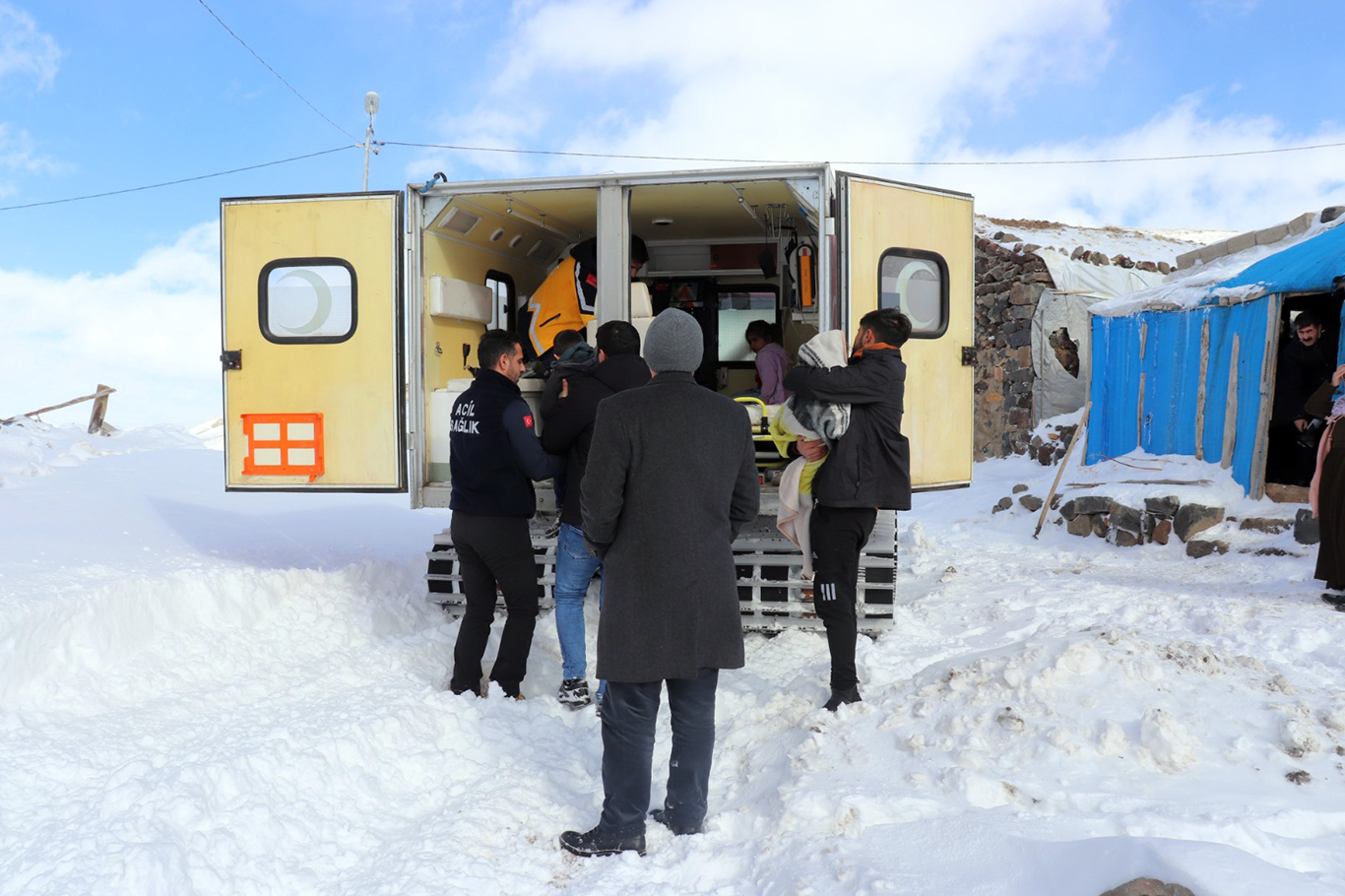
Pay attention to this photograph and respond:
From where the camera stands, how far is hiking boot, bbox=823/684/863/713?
4379 mm

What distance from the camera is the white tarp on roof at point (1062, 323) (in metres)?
16.7

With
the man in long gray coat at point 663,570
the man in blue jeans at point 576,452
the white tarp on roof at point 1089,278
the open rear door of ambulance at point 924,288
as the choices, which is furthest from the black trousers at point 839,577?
the white tarp on roof at point 1089,278

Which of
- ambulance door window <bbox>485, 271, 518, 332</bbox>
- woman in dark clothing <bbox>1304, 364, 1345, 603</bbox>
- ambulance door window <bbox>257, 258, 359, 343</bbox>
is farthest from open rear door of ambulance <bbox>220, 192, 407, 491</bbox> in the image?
woman in dark clothing <bbox>1304, 364, 1345, 603</bbox>

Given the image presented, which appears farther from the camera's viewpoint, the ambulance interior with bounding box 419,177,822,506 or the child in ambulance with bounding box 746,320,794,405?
the child in ambulance with bounding box 746,320,794,405

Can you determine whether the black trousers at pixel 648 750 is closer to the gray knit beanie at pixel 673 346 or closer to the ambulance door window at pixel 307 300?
the gray knit beanie at pixel 673 346

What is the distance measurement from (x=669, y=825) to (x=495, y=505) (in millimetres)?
1833

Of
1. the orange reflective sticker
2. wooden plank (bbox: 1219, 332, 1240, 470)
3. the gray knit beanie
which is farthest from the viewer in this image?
wooden plank (bbox: 1219, 332, 1240, 470)

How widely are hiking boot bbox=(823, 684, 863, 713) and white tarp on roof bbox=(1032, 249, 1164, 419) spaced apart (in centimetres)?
1359

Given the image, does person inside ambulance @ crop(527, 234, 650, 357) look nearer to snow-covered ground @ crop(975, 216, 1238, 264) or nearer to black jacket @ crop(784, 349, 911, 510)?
Answer: black jacket @ crop(784, 349, 911, 510)

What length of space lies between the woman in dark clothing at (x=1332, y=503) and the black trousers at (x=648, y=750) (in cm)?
564

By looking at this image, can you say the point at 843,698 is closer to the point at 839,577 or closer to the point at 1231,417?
the point at 839,577

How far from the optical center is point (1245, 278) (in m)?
11.1

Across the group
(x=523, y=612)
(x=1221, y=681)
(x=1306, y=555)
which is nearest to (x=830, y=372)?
(x=523, y=612)

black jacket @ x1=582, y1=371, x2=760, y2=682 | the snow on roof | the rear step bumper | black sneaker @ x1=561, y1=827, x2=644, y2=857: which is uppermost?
the snow on roof
